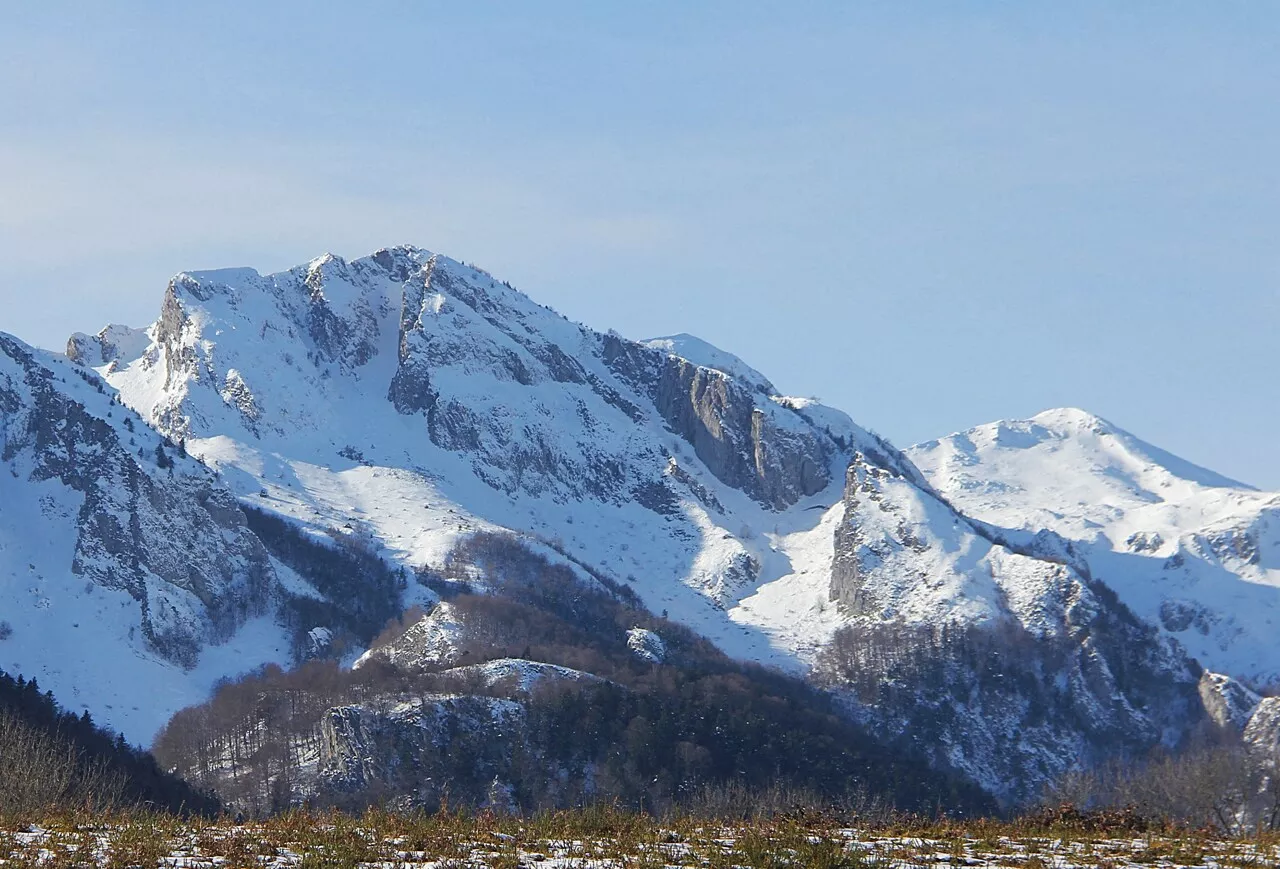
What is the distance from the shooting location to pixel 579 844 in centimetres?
3725

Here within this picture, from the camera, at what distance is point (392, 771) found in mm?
191125

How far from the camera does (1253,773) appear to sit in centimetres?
19450

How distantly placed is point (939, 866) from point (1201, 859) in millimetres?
5985

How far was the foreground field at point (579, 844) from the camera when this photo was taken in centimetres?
3456

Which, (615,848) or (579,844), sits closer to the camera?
(615,848)

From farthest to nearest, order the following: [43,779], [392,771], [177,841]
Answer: [392,771], [43,779], [177,841]

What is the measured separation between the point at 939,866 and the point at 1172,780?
14050 cm

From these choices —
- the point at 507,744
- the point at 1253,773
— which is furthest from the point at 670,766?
the point at 1253,773

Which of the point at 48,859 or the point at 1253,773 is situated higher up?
the point at 1253,773

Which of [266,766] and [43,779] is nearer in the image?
[43,779]

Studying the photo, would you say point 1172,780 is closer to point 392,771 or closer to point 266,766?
point 392,771

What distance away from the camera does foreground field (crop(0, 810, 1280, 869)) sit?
34562 millimetres

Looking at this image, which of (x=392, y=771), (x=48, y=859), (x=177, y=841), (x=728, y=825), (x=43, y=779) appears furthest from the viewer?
(x=392, y=771)

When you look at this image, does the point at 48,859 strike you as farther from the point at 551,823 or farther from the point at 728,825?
the point at 728,825
